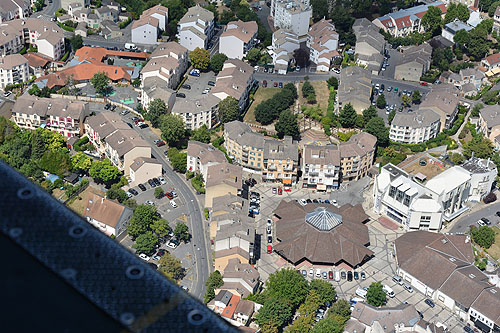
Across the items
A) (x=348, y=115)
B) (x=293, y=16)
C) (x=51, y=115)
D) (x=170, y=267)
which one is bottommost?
(x=51, y=115)

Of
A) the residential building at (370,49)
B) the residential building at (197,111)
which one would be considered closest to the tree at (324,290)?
the residential building at (197,111)

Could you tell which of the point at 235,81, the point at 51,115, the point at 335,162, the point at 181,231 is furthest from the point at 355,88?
the point at 51,115

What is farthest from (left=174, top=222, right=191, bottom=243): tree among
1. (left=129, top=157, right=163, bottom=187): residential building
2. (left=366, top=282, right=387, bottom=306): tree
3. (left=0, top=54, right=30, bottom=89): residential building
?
(left=0, top=54, right=30, bottom=89): residential building

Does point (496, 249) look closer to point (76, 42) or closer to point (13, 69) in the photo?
point (13, 69)

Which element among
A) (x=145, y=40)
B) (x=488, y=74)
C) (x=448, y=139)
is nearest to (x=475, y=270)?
(x=448, y=139)

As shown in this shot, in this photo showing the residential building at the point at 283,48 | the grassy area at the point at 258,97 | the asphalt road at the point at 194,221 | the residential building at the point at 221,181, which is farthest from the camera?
the residential building at the point at 283,48

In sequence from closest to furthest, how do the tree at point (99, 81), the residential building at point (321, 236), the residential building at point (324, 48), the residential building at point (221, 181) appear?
the residential building at point (321, 236), the residential building at point (221, 181), the tree at point (99, 81), the residential building at point (324, 48)

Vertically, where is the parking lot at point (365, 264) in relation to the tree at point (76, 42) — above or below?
below

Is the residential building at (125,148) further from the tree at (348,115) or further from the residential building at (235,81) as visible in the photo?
the tree at (348,115)
